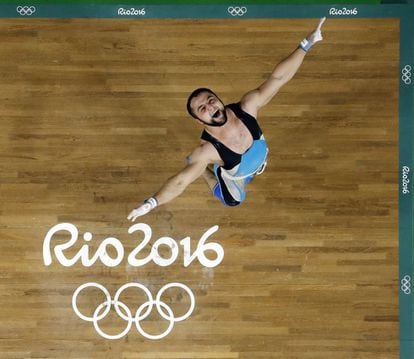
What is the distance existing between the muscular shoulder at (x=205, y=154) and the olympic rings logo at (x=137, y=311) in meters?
1.70

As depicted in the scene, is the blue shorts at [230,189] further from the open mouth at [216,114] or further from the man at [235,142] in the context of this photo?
the open mouth at [216,114]

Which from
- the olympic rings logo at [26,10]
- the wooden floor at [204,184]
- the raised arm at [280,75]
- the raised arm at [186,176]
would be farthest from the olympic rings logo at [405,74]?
the olympic rings logo at [26,10]

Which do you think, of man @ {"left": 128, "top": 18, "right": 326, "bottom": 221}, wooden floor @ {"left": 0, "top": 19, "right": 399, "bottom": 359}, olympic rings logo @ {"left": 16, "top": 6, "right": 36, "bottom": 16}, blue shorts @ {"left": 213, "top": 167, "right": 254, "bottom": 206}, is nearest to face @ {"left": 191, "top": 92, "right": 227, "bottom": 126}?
man @ {"left": 128, "top": 18, "right": 326, "bottom": 221}

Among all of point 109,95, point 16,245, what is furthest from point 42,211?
point 109,95

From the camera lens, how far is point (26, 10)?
6.69m

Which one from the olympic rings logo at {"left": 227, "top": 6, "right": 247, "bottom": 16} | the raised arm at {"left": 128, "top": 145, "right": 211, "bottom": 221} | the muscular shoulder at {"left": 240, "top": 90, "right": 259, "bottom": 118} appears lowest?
the raised arm at {"left": 128, "top": 145, "right": 211, "bottom": 221}

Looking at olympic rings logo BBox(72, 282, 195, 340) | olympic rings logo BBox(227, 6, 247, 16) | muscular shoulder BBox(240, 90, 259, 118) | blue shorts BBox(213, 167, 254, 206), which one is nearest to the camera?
muscular shoulder BBox(240, 90, 259, 118)

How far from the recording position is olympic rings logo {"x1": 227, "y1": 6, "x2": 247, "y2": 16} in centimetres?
668

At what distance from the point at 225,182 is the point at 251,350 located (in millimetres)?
2044

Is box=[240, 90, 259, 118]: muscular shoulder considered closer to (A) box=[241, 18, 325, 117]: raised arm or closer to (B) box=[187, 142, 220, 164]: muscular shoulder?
(A) box=[241, 18, 325, 117]: raised arm

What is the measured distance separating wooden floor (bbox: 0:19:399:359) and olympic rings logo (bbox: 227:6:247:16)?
4.8 inches

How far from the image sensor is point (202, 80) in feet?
21.8

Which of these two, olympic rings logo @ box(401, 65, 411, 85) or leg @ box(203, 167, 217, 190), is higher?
olympic rings logo @ box(401, 65, 411, 85)

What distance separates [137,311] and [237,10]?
369 cm
